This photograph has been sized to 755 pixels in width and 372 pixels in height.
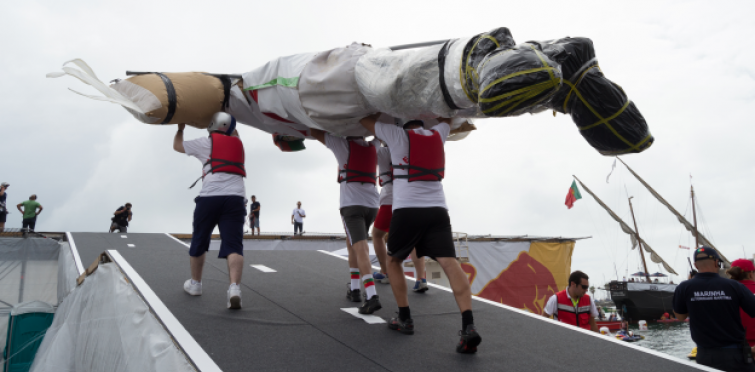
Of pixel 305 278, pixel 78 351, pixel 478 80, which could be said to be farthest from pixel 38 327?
pixel 478 80

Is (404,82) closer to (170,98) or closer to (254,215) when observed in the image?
(170,98)

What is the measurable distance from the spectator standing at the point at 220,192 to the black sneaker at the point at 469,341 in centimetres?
194

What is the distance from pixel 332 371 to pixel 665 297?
121ft

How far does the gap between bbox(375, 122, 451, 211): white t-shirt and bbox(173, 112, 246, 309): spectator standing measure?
4.80 feet

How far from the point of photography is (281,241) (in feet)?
49.4

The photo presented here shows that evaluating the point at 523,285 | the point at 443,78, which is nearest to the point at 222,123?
the point at 443,78

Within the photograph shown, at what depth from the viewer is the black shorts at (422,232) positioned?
3.25m

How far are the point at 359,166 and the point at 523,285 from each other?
15163mm

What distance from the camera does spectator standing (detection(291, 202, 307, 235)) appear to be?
54.7 ft

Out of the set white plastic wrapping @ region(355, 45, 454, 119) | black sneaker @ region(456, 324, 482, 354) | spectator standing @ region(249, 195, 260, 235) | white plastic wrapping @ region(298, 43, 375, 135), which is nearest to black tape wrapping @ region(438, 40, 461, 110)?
white plastic wrapping @ region(355, 45, 454, 119)

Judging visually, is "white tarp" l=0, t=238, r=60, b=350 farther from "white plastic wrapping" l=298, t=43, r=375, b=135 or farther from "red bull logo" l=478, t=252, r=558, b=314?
"red bull logo" l=478, t=252, r=558, b=314

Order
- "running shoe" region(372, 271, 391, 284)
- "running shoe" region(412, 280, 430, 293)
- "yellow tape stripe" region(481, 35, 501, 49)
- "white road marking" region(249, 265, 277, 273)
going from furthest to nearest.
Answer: "white road marking" region(249, 265, 277, 273) → "running shoe" region(372, 271, 391, 284) → "running shoe" region(412, 280, 430, 293) → "yellow tape stripe" region(481, 35, 501, 49)

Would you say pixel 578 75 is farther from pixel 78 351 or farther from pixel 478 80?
pixel 78 351

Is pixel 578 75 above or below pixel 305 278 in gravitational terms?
above
